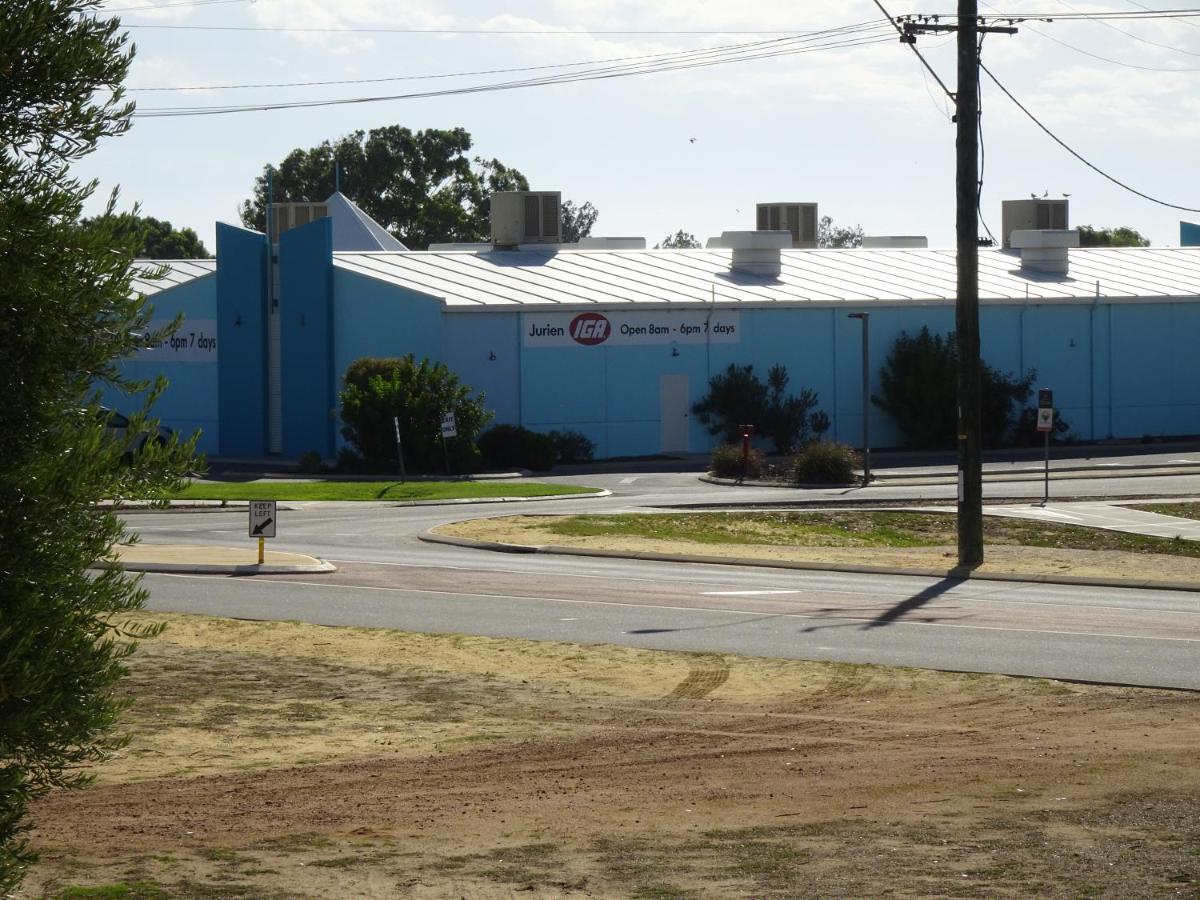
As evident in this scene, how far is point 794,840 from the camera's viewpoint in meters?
8.74

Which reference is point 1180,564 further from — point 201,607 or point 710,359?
point 710,359

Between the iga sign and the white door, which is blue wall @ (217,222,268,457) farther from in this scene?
the white door

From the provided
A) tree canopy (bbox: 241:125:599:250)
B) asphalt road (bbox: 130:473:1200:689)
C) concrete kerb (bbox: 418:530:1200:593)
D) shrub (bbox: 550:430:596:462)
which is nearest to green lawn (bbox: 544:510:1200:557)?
concrete kerb (bbox: 418:530:1200:593)

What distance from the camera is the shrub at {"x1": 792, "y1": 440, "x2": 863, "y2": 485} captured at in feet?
135

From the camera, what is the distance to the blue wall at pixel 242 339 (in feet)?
169

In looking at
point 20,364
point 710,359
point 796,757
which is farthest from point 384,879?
point 710,359

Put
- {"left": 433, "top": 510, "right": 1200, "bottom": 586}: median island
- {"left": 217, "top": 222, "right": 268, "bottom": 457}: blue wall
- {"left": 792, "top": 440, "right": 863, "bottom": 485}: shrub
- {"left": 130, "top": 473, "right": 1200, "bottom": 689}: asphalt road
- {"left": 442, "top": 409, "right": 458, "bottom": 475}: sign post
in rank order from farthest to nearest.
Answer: {"left": 217, "top": 222, "right": 268, "bottom": 457}: blue wall, {"left": 792, "top": 440, "right": 863, "bottom": 485}: shrub, {"left": 442, "top": 409, "right": 458, "bottom": 475}: sign post, {"left": 433, "top": 510, "right": 1200, "bottom": 586}: median island, {"left": 130, "top": 473, "right": 1200, "bottom": 689}: asphalt road

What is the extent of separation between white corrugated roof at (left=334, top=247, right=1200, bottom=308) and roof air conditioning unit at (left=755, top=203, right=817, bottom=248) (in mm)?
4603

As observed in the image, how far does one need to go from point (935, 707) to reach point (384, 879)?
627 centimetres

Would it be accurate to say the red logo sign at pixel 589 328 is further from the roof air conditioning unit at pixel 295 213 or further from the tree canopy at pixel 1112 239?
the tree canopy at pixel 1112 239

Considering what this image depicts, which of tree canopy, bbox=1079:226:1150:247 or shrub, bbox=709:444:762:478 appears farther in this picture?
tree canopy, bbox=1079:226:1150:247

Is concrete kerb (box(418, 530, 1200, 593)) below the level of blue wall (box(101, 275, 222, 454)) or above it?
below

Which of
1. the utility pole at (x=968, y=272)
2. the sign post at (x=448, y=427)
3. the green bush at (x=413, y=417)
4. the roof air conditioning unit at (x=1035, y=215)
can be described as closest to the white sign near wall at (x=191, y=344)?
the green bush at (x=413, y=417)

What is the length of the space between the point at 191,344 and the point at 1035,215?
1316 inches
